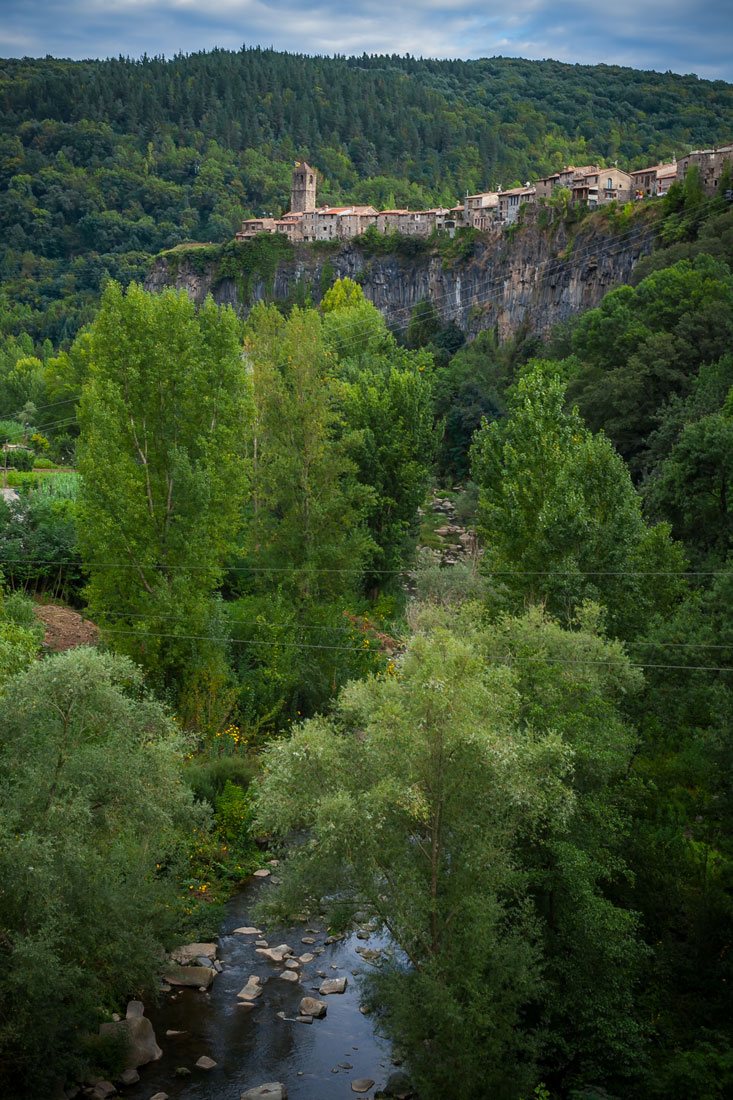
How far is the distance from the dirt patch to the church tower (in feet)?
378

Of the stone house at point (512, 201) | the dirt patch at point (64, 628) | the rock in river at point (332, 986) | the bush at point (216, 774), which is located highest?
the stone house at point (512, 201)

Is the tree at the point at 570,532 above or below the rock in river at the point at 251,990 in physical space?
above

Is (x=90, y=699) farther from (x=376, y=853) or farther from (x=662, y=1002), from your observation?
(x=662, y=1002)

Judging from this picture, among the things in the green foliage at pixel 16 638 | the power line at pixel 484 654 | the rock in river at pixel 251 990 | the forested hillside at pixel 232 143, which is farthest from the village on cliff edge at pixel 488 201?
the rock in river at pixel 251 990

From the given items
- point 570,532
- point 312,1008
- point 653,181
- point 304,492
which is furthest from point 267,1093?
point 653,181

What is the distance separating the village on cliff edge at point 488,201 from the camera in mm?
77500

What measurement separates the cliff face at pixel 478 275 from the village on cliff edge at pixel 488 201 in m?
3.59

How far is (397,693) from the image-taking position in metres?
15.6

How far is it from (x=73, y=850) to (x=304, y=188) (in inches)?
5280

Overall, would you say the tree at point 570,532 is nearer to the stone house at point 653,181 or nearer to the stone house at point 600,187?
the stone house at point 600,187

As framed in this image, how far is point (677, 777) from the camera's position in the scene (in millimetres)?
19734

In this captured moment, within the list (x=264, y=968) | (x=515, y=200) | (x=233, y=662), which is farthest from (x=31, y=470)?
(x=515, y=200)

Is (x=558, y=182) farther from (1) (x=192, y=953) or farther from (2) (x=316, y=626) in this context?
(1) (x=192, y=953)

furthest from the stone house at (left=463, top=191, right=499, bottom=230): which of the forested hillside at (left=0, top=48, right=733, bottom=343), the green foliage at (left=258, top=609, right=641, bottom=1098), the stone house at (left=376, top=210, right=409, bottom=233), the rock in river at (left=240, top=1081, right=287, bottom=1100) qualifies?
the rock in river at (left=240, top=1081, right=287, bottom=1100)
